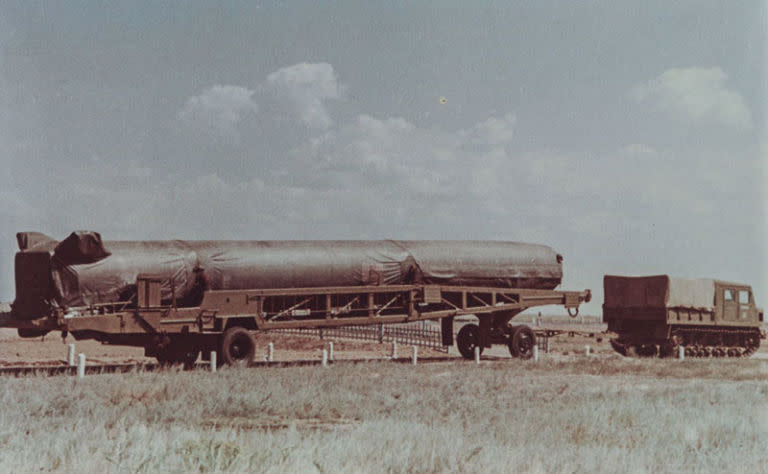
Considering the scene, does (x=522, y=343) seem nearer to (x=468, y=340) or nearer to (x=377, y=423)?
(x=468, y=340)

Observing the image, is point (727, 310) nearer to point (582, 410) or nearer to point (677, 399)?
point (677, 399)

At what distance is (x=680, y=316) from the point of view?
27781mm

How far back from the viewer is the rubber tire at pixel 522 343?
2530 centimetres

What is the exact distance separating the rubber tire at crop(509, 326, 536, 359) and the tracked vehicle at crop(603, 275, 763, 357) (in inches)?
145

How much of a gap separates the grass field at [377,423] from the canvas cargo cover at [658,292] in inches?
332

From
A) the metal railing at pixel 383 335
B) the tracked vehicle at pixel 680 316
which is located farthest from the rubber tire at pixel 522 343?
the metal railing at pixel 383 335

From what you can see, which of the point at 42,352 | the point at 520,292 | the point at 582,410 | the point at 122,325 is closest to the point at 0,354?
the point at 42,352

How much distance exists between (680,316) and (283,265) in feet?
46.7

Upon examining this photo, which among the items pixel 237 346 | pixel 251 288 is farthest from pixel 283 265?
pixel 237 346

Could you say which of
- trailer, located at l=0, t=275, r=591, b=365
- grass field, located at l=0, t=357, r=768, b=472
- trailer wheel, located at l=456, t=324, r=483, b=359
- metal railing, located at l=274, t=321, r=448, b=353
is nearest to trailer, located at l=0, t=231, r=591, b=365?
trailer, located at l=0, t=275, r=591, b=365

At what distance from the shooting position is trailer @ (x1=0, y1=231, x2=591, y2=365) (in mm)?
18656

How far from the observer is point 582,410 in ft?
39.8

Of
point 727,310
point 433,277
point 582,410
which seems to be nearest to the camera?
point 582,410

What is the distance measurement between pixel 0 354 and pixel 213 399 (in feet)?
69.1
